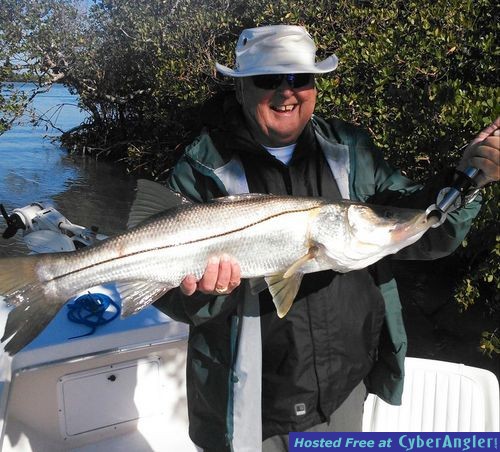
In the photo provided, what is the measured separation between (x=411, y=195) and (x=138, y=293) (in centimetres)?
133

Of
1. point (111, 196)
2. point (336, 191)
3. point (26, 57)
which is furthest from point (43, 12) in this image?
point (336, 191)

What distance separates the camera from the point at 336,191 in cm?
246

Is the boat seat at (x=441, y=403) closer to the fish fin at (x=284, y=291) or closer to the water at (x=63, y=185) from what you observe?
the fish fin at (x=284, y=291)

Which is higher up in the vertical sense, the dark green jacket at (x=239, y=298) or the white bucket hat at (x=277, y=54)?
the white bucket hat at (x=277, y=54)

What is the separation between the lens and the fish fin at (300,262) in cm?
222

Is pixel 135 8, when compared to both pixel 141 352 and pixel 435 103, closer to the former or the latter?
pixel 435 103

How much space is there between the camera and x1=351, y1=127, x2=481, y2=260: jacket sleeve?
7.27 feet

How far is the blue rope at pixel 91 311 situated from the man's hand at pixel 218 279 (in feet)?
4.96

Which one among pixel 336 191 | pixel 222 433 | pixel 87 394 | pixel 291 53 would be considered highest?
pixel 291 53

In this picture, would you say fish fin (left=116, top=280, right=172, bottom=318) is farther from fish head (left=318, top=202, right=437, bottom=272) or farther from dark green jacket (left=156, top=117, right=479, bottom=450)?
fish head (left=318, top=202, right=437, bottom=272)

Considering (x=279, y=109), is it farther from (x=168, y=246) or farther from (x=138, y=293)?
(x=138, y=293)

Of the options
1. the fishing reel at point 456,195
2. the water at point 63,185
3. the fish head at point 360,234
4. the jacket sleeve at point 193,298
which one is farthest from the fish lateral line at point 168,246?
the water at point 63,185

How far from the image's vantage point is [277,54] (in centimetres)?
231

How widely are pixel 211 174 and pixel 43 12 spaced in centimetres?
1622
